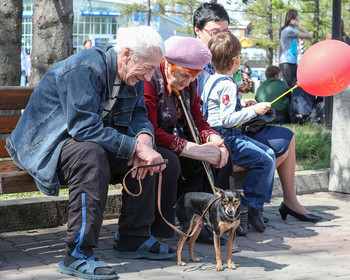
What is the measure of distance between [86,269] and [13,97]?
1.52 m

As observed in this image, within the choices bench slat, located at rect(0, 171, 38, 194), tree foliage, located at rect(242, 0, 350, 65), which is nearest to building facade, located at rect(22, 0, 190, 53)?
tree foliage, located at rect(242, 0, 350, 65)

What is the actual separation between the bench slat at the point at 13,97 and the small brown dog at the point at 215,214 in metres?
1.35

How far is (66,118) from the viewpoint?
13.1 feet

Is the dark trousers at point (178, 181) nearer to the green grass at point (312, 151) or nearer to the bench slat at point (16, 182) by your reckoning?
the bench slat at point (16, 182)

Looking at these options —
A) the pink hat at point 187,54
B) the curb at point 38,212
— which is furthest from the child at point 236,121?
the curb at point 38,212

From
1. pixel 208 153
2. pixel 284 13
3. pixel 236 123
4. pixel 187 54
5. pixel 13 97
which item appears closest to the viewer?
pixel 187 54

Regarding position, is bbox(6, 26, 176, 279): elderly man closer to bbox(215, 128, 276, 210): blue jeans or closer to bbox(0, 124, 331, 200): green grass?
bbox(215, 128, 276, 210): blue jeans

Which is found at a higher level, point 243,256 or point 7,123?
point 7,123

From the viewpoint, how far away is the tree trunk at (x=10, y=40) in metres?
6.24

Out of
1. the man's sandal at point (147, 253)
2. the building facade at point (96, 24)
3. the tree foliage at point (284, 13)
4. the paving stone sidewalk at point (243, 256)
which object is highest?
the building facade at point (96, 24)

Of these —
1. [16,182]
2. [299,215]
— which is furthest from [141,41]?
[299,215]

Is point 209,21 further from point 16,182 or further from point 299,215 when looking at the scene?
point 16,182

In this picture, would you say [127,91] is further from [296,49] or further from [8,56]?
[296,49]

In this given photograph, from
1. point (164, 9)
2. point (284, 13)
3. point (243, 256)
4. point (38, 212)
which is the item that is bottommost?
point (243, 256)
